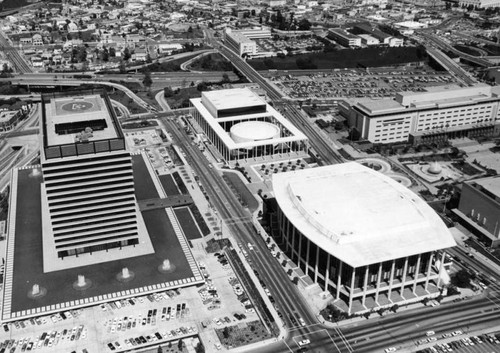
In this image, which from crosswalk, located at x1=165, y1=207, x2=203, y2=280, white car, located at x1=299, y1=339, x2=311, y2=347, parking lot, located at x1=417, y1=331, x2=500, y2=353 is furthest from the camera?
crosswalk, located at x1=165, y1=207, x2=203, y2=280

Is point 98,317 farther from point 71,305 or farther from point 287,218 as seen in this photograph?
point 287,218

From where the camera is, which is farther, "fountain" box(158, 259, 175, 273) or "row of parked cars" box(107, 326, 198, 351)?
"fountain" box(158, 259, 175, 273)

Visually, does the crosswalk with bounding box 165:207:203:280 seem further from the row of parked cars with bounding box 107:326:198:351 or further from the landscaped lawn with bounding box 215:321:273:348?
the landscaped lawn with bounding box 215:321:273:348

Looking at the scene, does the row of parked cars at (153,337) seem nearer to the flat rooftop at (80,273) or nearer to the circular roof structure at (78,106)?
the flat rooftop at (80,273)

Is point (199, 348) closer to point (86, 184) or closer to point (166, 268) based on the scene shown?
point (166, 268)

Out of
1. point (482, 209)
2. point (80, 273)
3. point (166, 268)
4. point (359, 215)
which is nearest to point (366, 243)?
point (359, 215)

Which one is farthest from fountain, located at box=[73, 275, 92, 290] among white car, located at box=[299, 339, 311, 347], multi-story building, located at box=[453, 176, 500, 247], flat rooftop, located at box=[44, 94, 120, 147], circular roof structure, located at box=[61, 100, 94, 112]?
multi-story building, located at box=[453, 176, 500, 247]
